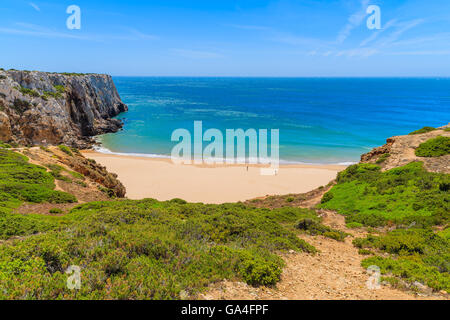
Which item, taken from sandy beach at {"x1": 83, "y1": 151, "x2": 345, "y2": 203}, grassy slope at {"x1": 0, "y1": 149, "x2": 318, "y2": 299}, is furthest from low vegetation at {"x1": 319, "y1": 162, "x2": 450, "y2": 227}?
sandy beach at {"x1": 83, "y1": 151, "x2": 345, "y2": 203}

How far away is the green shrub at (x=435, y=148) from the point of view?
770 inches

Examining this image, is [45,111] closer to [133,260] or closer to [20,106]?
[20,106]

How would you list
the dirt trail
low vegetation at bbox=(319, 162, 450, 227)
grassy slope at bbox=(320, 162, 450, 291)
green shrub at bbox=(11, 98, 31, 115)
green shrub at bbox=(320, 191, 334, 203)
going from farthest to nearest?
1. green shrub at bbox=(11, 98, 31, 115)
2. green shrub at bbox=(320, 191, 334, 203)
3. low vegetation at bbox=(319, 162, 450, 227)
4. grassy slope at bbox=(320, 162, 450, 291)
5. the dirt trail

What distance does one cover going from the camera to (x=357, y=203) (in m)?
16.7

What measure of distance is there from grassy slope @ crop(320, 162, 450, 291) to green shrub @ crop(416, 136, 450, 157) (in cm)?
205

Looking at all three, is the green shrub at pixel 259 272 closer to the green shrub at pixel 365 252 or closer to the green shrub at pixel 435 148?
the green shrub at pixel 365 252

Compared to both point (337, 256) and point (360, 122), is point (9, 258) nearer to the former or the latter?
point (337, 256)

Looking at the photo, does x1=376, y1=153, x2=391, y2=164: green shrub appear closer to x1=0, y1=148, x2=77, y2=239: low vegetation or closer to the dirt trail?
the dirt trail

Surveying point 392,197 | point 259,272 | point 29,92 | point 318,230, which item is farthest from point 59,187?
point 29,92

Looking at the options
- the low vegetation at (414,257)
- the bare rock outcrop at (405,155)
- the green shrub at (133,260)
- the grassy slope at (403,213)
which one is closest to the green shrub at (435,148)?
the bare rock outcrop at (405,155)

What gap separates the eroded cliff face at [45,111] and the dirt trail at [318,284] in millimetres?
36823

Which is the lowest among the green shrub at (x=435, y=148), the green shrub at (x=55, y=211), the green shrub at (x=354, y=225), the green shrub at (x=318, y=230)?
the green shrub at (x=354, y=225)

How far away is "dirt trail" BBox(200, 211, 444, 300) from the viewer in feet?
20.1
